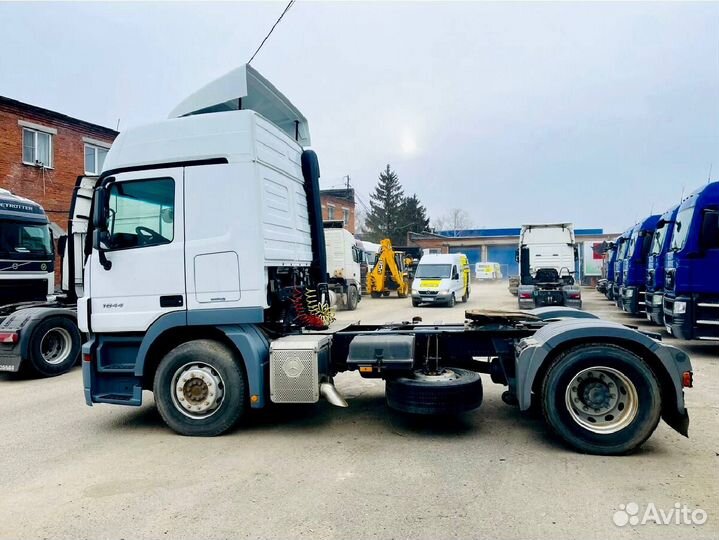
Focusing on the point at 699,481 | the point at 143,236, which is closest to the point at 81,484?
the point at 143,236

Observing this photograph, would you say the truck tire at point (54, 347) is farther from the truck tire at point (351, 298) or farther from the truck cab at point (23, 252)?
the truck tire at point (351, 298)

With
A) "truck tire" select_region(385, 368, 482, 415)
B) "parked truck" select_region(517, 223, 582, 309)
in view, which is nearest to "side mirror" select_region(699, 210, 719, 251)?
"truck tire" select_region(385, 368, 482, 415)

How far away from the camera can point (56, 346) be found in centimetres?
921

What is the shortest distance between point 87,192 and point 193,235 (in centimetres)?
317

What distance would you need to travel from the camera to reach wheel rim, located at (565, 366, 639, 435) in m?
4.59

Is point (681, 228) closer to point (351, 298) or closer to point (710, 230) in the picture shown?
point (710, 230)

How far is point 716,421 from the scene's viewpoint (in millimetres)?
5695

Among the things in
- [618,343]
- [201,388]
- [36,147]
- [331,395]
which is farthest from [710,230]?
[36,147]

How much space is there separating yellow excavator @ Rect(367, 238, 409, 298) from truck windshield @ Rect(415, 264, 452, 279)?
4.41m

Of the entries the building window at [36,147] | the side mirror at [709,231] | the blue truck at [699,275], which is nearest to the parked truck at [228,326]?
the blue truck at [699,275]

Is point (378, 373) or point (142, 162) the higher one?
point (142, 162)

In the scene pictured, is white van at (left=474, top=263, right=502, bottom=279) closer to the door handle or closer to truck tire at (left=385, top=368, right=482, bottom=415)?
truck tire at (left=385, top=368, right=482, bottom=415)

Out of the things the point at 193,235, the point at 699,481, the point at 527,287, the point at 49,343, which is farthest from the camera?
the point at 527,287

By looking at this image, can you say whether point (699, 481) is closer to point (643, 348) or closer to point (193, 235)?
point (643, 348)
